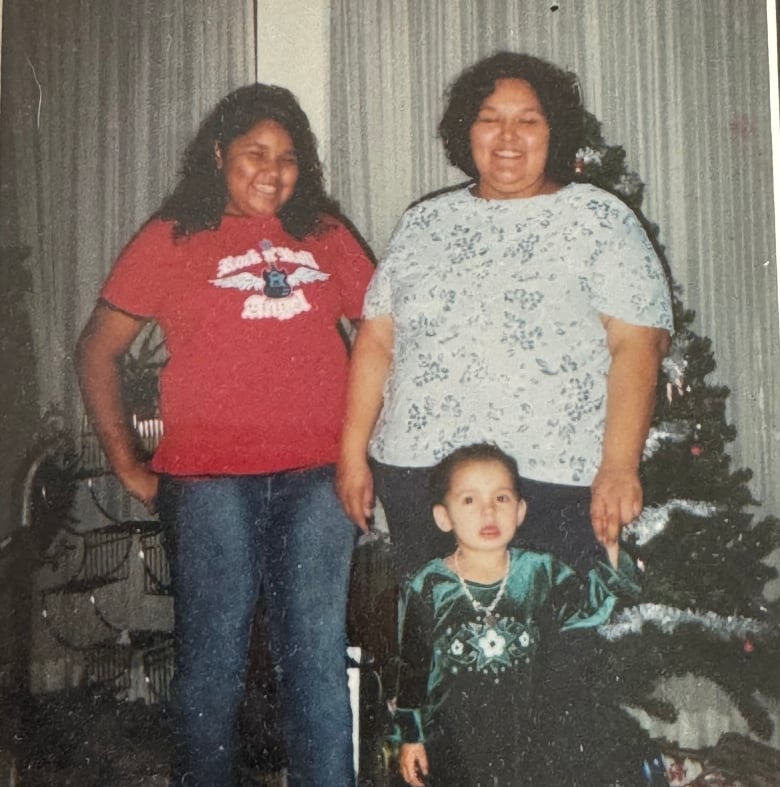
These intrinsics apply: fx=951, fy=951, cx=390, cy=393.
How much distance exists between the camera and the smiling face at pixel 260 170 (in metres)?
1.75

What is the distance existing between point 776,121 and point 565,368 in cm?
60

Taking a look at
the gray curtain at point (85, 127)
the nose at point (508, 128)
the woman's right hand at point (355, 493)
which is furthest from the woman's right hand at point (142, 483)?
the nose at point (508, 128)

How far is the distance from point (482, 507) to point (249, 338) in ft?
1.67

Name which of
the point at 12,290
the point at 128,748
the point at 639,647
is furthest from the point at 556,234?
the point at 128,748

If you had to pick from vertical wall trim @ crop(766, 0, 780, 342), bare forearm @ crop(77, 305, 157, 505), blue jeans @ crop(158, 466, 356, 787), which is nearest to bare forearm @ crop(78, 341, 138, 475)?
bare forearm @ crop(77, 305, 157, 505)

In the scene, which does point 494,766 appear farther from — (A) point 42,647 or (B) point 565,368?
(A) point 42,647

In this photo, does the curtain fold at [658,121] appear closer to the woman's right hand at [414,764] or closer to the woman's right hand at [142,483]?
the woman's right hand at [142,483]

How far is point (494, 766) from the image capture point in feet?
5.24

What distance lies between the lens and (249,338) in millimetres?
1699

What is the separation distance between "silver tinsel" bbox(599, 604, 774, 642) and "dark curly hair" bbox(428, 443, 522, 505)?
28 centimetres

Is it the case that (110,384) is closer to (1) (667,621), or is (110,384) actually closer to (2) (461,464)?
(2) (461,464)

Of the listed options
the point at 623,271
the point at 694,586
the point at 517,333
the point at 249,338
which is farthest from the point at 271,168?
the point at 694,586

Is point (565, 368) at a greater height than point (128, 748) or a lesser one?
greater

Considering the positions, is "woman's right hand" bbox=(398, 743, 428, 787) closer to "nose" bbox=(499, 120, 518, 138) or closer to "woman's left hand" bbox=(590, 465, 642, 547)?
"woman's left hand" bbox=(590, 465, 642, 547)
